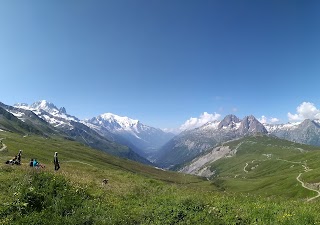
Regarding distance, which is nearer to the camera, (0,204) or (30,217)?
(30,217)

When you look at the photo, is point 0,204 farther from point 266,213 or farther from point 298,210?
point 298,210

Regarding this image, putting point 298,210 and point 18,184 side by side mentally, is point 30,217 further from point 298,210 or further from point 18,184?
point 298,210

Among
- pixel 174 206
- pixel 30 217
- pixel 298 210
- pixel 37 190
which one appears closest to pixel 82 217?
pixel 30 217

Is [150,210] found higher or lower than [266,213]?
lower

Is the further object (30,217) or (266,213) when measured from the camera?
(266,213)

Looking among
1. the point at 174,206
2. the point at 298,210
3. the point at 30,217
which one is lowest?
the point at 30,217

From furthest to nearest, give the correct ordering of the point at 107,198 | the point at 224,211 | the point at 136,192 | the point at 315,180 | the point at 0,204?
the point at 315,180, the point at 136,192, the point at 107,198, the point at 224,211, the point at 0,204

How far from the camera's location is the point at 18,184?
23547 millimetres

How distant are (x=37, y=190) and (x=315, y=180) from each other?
152810 mm

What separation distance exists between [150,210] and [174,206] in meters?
1.98

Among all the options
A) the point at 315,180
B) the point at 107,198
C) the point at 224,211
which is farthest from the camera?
the point at 315,180

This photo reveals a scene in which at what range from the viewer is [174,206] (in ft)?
76.2

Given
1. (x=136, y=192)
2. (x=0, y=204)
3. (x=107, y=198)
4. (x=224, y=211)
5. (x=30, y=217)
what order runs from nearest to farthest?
(x=30, y=217), (x=0, y=204), (x=224, y=211), (x=107, y=198), (x=136, y=192)

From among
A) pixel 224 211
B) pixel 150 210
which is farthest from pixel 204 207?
pixel 150 210
